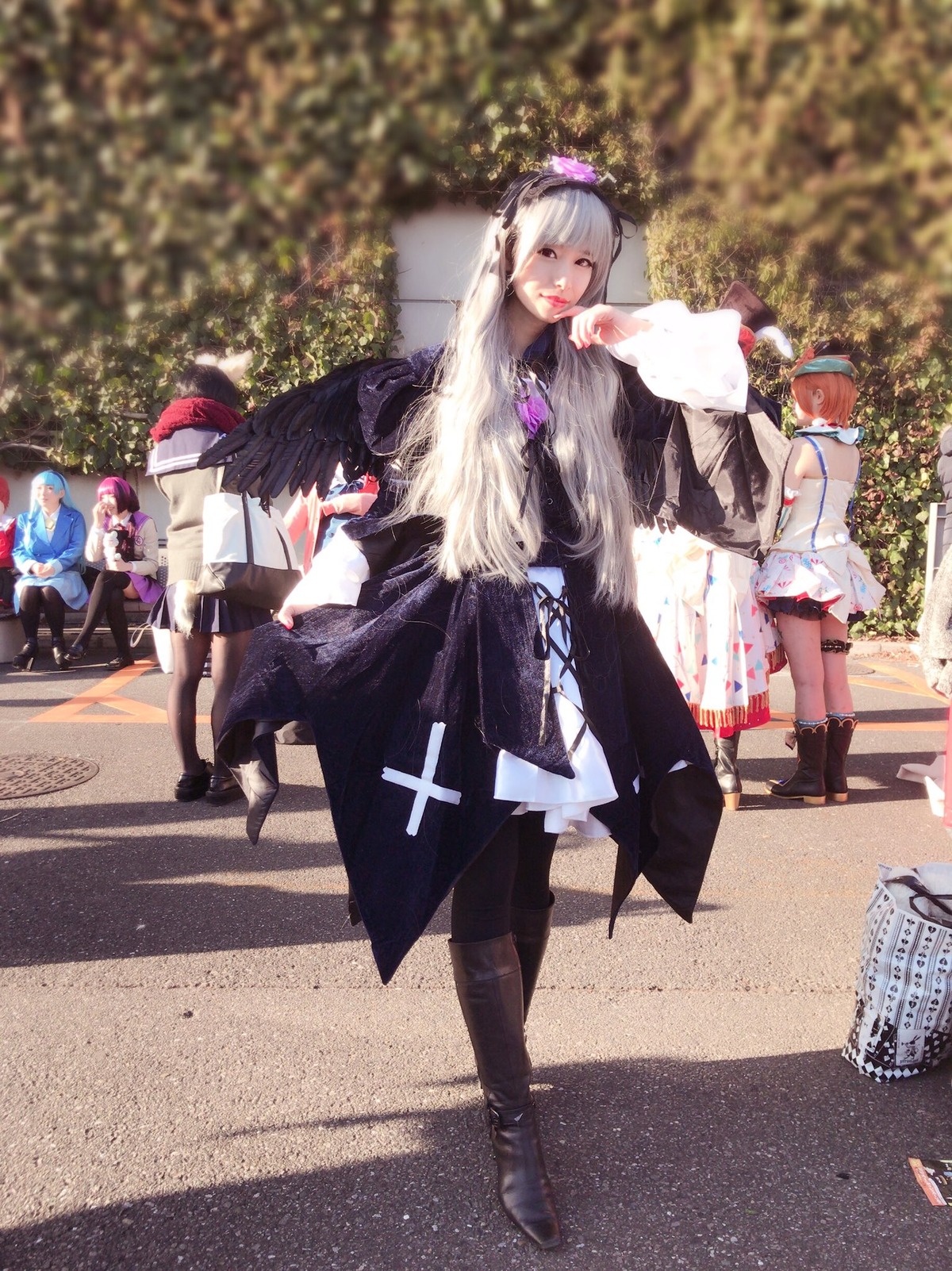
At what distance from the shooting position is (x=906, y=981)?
209cm

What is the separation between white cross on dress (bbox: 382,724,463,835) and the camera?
174cm

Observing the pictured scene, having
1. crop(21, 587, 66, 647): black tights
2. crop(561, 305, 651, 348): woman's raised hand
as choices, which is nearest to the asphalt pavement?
crop(561, 305, 651, 348): woman's raised hand

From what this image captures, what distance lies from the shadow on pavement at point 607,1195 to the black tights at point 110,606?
Result: 6.27 metres

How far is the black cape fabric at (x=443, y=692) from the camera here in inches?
68.6

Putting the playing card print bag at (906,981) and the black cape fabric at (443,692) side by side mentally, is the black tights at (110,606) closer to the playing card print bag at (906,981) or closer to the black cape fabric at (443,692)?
the black cape fabric at (443,692)

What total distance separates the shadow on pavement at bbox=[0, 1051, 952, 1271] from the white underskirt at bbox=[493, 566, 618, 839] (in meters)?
0.68

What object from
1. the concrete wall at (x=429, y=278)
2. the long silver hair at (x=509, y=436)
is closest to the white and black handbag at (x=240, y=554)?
the long silver hair at (x=509, y=436)

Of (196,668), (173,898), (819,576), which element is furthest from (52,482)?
(819,576)

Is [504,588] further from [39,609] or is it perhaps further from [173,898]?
[39,609]

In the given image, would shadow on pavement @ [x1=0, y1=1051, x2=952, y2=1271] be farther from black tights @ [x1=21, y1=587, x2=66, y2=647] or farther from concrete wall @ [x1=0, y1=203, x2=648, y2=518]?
concrete wall @ [x1=0, y1=203, x2=648, y2=518]

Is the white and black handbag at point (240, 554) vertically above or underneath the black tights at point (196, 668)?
above

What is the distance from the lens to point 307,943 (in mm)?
2861

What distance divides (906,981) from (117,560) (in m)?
6.75

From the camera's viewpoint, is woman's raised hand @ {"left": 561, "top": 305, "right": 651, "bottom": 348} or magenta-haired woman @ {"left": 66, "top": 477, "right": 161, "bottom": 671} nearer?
woman's raised hand @ {"left": 561, "top": 305, "right": 651, "bottom": 348}
